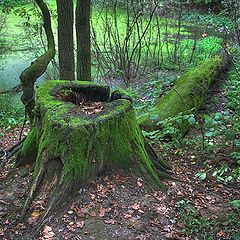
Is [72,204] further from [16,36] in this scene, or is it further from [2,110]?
[16,36]

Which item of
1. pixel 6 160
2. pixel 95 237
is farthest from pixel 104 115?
pixel 6 160

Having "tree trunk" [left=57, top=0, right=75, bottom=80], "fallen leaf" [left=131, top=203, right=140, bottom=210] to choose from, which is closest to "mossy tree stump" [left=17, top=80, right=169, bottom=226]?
"fallen leaf" [left=131, top=203, right=140, bottom=210]

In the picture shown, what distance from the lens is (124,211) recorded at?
3.32 m

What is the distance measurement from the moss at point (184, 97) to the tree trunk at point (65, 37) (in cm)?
210

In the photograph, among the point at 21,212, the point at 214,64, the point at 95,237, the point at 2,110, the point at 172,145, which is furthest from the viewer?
the point at 2,110

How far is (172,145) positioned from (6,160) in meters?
2.18

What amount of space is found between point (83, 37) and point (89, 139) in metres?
4.61

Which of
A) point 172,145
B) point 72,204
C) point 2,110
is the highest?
point 72,204

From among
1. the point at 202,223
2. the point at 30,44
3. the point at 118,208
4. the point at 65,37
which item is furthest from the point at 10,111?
the point at 202,223

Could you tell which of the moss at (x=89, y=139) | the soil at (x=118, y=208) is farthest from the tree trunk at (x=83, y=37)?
the soil at (x=118, y=208)

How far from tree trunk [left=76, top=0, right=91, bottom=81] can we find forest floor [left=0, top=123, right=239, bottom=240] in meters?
4.14

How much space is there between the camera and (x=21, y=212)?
10.8 feet

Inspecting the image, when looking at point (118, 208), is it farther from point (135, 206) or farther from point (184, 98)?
point (184, 98)

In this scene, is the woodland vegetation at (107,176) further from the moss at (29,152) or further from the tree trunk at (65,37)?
the tree trunk at (65,37)
